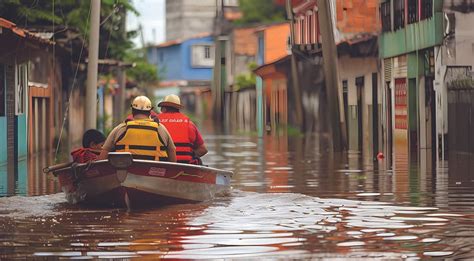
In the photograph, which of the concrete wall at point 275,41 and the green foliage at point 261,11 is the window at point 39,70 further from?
the green foliage at point 261,11

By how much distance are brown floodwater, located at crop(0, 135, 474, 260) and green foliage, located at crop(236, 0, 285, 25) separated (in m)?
73.8

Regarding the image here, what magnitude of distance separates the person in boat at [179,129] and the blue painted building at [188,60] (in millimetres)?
96102

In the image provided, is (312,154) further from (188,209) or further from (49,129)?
(188,209)

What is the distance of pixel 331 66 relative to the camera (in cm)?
3403

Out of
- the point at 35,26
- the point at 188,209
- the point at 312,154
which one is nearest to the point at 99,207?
the point at 188,209

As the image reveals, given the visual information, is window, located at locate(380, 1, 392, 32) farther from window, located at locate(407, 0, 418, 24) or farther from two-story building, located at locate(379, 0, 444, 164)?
window, located at locate(407, 0, 418, 24)

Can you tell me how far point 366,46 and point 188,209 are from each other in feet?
96.0

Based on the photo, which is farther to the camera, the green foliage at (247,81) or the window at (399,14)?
the green foliage at (247,81)

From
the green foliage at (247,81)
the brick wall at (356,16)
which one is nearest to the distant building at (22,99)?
the brick wall at (356,16)

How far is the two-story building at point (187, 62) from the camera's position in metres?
119

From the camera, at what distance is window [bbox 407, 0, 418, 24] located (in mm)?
39125

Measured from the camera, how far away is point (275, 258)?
11.9 meters

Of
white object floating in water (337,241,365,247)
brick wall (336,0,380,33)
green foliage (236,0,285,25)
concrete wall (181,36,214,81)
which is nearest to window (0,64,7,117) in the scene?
brick wall (336,0,380,33)

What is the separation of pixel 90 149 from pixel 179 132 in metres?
1.29
